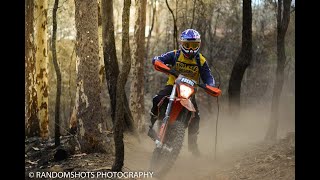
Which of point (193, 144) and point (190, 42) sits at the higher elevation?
point (190, 42)

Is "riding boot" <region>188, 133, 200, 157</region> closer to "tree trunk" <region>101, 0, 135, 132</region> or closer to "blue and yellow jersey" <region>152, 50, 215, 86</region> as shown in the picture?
"blue and yellow jersey" <region>152, 50, 215, 86</region>

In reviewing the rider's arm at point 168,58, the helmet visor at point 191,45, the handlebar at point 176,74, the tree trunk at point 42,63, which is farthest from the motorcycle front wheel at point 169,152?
the tree trunk at point 42,63

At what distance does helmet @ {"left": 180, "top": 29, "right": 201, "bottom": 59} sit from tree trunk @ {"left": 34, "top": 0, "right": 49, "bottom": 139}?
261 inches

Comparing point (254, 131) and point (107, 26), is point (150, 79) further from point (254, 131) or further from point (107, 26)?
point (107, 26)

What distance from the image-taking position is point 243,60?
12094 mm

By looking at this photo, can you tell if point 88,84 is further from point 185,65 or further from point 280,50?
point 280,50

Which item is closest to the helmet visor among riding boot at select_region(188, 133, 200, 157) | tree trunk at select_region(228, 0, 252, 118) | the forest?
the forest

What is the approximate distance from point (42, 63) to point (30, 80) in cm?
71

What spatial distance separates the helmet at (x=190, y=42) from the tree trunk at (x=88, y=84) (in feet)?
5.12

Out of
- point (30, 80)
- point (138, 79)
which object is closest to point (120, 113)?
point (30, 80)

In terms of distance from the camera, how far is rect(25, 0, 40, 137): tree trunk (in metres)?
11.9
